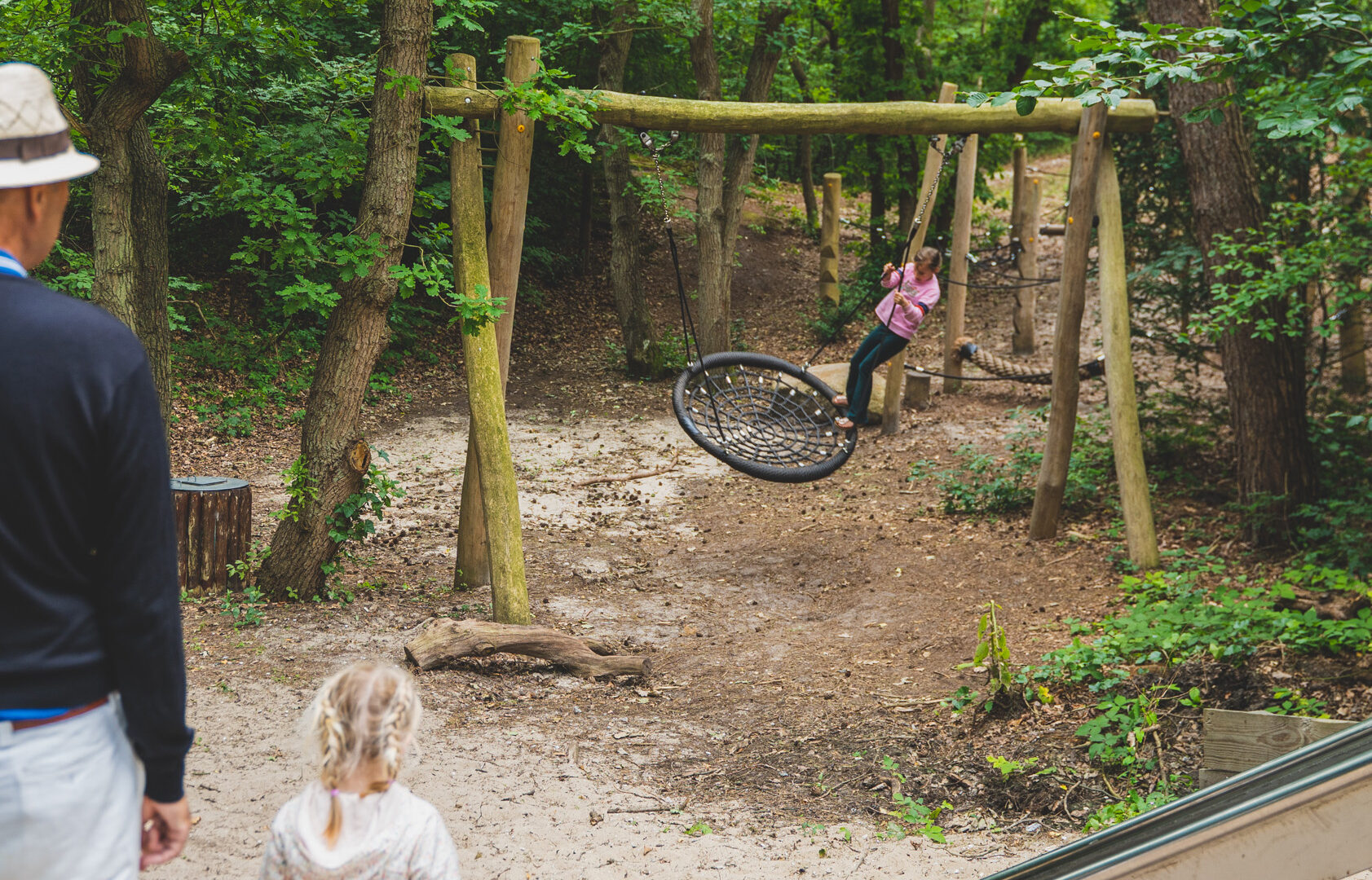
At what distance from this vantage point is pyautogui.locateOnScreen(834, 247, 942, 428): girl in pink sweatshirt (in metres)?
7.94

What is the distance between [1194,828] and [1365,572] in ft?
20.3

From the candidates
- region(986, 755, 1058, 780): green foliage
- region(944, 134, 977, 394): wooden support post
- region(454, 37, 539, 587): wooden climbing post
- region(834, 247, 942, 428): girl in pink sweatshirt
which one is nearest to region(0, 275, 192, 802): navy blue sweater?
region(986, 755, 1058, 780): green foliage

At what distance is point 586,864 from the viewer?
3822 millimetres

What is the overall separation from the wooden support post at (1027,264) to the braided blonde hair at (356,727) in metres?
13.6

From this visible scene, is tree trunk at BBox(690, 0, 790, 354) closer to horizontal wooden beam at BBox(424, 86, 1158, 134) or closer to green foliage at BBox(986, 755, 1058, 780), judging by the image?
horizontal wooden beam at BBox(424, 86, 1158, 134)

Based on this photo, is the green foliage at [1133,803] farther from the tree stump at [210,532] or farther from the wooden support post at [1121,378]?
the tree stump at [210,532]

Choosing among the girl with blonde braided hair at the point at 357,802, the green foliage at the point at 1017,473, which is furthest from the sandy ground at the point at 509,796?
the green foliage at the point at 1017,473

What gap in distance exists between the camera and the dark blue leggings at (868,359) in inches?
315

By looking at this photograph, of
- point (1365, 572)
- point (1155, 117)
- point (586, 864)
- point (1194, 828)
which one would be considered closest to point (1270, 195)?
point (1155, 117)

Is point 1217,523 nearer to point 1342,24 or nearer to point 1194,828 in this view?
point 1342,24

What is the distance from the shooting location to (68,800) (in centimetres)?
151

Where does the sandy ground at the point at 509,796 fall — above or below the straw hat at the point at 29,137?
below

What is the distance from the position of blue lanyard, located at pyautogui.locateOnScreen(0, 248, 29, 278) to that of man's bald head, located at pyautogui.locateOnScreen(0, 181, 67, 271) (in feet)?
0.04

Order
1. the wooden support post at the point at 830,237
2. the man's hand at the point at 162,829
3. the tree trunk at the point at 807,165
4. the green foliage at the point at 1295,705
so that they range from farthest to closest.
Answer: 1. the tree trunk at the point at 807,165
2. the wooden support post at the point at 830,237
3. the green foliage at the point at 1295,705
4. the man's hand at the point at 162,829
